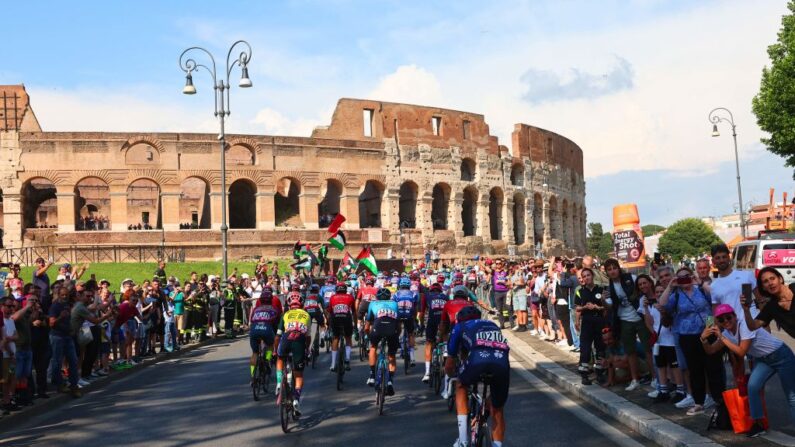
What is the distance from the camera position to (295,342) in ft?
36.1

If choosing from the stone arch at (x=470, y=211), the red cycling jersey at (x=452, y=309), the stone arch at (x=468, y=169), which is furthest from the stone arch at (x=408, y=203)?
the red cycling jersey at (x=452, y=309)

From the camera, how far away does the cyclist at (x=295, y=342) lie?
422 inches

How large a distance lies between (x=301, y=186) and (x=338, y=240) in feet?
43.3

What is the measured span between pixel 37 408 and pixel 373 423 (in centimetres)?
519

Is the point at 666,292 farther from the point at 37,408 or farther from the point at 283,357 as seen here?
the point at 37,408

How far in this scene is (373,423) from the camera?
10.1 metres

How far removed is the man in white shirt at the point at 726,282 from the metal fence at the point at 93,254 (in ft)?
135

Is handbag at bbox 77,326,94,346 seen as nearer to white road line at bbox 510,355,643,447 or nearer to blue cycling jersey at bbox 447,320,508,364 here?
white road line at bbox 510,355,643,447

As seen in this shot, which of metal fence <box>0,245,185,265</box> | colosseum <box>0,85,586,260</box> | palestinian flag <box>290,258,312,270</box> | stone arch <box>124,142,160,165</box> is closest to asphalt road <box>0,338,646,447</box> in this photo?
palestinian flag <box>290,258,312,270</box>

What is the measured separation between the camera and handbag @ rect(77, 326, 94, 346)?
14172mm

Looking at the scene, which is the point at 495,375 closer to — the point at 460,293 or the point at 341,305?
the point at 460,293

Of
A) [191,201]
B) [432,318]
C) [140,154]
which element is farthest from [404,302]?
[191,201]

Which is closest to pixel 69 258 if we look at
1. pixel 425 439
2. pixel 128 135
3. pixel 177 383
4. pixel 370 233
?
pixel 128 135

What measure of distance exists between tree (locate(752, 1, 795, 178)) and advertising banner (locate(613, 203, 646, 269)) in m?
6.20
